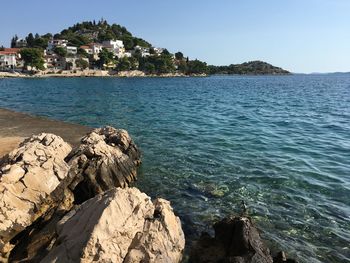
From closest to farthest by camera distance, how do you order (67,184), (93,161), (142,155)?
(67,184) < (93,161) < (142,155)

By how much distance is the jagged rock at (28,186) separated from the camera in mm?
11820

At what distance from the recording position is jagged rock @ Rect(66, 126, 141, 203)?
1595 cm

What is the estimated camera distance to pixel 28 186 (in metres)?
13.3

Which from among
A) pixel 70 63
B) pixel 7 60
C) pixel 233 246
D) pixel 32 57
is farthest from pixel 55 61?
pixel 233 246

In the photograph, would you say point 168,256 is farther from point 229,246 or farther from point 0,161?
point 0,161

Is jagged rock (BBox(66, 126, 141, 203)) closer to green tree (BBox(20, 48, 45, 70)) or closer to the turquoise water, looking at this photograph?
the turquoise water

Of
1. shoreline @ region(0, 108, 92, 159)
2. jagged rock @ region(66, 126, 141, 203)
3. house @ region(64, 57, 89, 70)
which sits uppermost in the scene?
jagged rock @ region(66, 126, 141, 203)

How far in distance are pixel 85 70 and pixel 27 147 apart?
180 meters

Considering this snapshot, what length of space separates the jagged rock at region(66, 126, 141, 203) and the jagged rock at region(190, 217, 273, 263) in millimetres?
6461

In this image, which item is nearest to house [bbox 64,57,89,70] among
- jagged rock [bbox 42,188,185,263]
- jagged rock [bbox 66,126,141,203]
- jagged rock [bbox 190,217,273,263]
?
jagged rock [bbox 66,126,141,203]

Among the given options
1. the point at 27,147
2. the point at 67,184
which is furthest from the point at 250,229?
the point at 27,147

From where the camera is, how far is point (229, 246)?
10508 mm

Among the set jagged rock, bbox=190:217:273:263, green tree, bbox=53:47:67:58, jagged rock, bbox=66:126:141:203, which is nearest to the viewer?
jagged rock, bbox=190:217:273:263

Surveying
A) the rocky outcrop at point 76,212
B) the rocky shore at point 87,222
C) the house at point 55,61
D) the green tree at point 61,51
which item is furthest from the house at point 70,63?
the rocky shore at point 87,222
